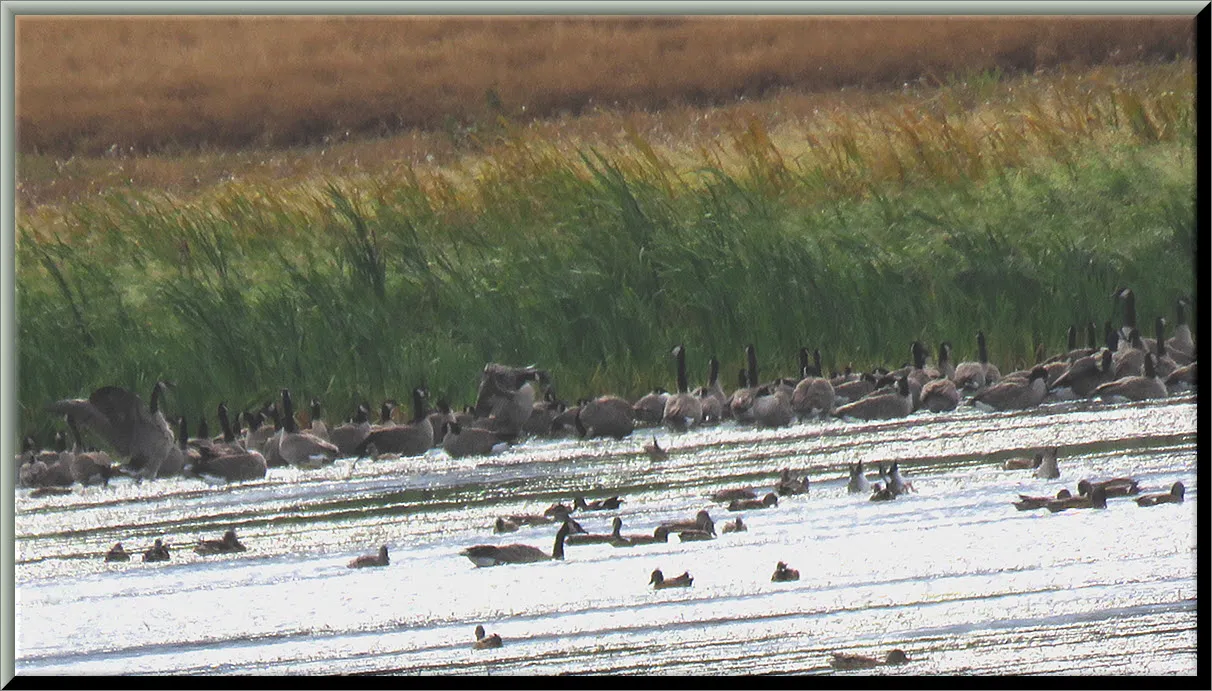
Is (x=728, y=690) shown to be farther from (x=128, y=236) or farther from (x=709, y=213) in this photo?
(x=128, y=236)

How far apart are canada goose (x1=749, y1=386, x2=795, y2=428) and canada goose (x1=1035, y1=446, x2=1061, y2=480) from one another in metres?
0.67

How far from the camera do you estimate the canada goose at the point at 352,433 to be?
365 centimetres

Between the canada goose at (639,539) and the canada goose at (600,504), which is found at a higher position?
the canada goose at (600,504)

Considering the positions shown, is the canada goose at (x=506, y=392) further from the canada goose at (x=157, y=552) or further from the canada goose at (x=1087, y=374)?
the canada goose at (x=1087, y=374)

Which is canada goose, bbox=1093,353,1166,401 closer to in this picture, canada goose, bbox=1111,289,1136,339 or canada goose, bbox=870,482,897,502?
canada goose, bbox=1111,289,1136,339

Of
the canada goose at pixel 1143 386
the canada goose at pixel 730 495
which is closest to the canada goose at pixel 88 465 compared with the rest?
the canada goose at pixel 730 495

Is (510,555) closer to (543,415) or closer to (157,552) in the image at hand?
(543,415)

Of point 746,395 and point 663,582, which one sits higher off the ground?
point 746,395

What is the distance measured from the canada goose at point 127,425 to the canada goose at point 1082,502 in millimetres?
2279

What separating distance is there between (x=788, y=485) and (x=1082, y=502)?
78 cm

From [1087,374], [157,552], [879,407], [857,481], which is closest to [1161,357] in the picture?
[1087,374]

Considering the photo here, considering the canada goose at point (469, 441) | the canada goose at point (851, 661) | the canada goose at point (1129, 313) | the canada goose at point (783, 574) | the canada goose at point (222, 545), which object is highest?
the canada goose at point (1129, 313)

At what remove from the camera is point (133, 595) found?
3.60m

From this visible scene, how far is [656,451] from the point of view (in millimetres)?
3701
